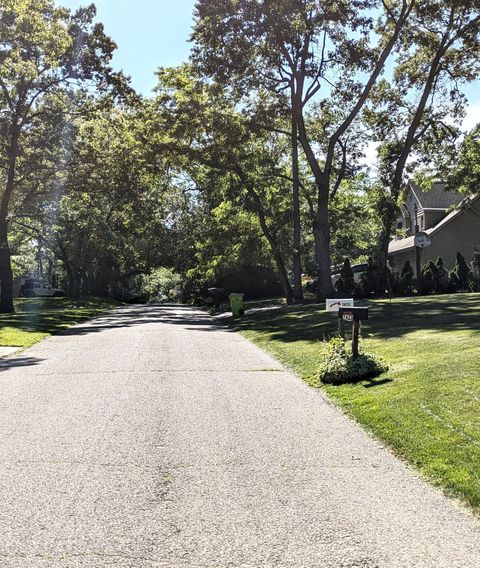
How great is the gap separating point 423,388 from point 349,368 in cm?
186

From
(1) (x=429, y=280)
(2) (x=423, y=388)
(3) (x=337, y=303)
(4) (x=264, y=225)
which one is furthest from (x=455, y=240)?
(2) (x=423, y=388)

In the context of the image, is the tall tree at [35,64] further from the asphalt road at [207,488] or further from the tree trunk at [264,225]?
the asphalt road at [207,488]

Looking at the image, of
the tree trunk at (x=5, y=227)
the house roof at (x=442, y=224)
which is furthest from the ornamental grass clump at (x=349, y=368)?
the house roof at (x=442, y=224)

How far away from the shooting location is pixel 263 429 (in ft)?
23.3

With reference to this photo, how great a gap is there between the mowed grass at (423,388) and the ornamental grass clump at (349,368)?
8.5 inches

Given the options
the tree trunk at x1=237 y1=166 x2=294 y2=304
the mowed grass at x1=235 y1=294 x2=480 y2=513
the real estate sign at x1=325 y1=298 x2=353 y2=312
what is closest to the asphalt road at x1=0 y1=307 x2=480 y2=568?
the mowed grass at x1=235 y1=294 x2=480 y2=513

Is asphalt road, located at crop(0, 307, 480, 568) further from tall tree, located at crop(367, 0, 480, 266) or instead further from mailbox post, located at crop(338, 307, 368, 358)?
tall tree, located at crop(367, 0, 480, 266)

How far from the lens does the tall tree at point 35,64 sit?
1102 inches

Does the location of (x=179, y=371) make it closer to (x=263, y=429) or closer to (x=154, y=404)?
(x=154, y=404)

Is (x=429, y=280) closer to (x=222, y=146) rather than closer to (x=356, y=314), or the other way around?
(x=222, y=146)

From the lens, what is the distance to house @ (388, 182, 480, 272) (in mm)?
39156

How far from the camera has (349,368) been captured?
995 cm

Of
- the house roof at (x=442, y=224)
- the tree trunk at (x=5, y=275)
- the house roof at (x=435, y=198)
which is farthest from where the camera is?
the house roof at (x=435, y=198)

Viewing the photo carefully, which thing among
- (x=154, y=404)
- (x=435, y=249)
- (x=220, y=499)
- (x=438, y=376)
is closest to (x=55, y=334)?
(x=154, y=404)
